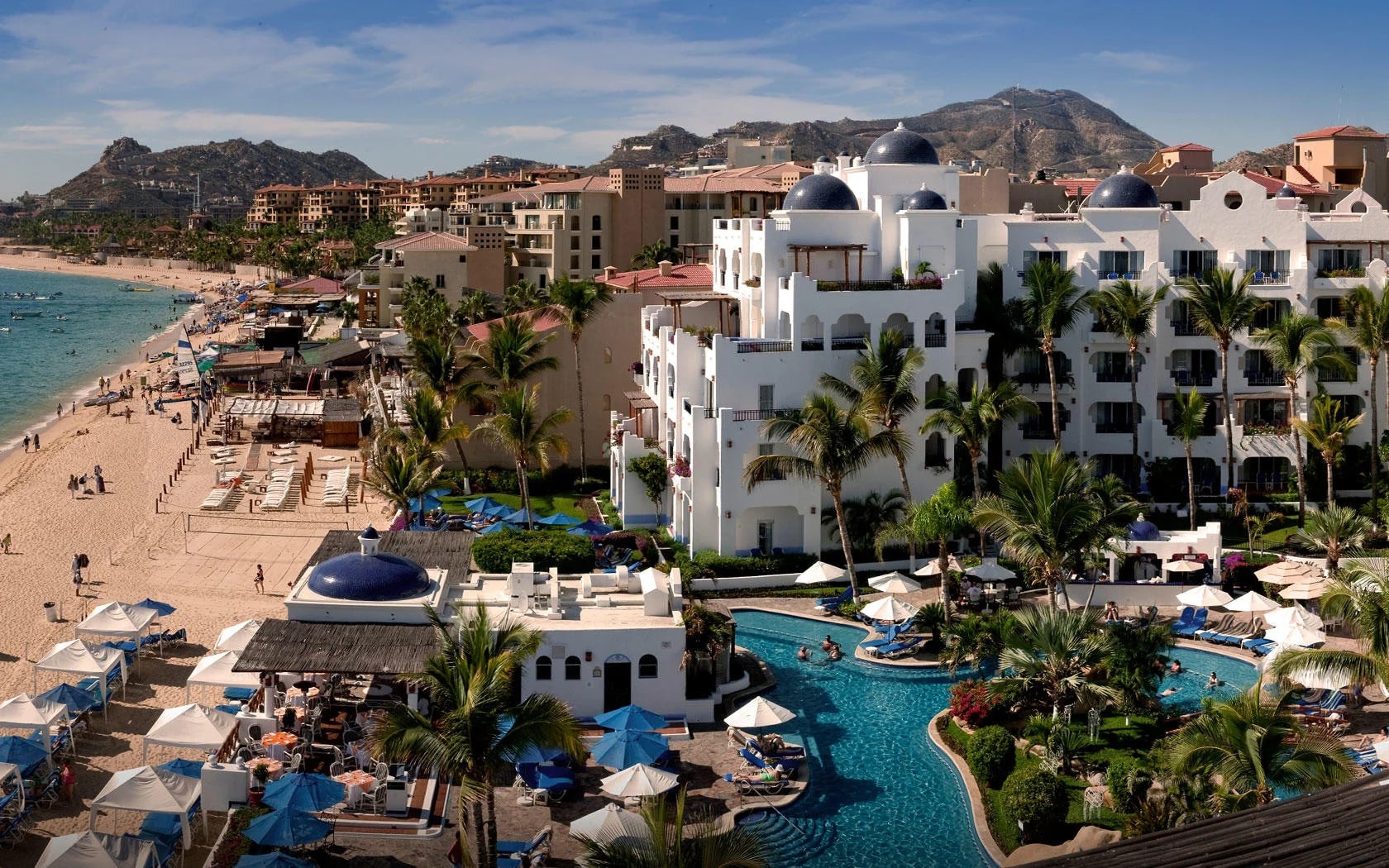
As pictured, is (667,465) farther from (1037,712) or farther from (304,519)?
(1037,712)

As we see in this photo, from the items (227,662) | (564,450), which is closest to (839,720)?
(227,662)

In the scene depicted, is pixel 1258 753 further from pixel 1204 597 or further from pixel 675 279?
pixel 675 279

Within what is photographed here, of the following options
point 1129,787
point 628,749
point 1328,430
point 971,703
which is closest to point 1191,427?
point 1328,430

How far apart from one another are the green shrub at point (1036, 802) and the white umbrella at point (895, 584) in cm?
1409

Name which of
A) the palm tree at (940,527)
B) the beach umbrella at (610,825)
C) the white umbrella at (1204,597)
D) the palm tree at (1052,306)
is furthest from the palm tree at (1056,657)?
the palm tree at (1052,306)

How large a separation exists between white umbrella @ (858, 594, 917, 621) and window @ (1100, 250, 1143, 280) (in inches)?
788

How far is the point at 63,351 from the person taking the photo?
143250 mm

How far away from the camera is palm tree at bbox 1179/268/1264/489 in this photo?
169 ft

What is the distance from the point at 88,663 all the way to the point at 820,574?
21.1 meters

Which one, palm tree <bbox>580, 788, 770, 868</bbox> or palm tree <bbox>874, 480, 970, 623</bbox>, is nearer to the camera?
palm tree <bbox>580, 788, 770, 868</bbox>

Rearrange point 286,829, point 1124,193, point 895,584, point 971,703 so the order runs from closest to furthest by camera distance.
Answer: point 286,829 < point 971,703 < point 895,584 < point 1124,193

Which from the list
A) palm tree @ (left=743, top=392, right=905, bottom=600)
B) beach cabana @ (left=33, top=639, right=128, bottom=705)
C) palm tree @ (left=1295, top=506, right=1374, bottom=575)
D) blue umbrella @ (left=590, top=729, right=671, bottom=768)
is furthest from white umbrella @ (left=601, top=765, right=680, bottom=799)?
palm tree @ (left=1295, top=506, right=1374, bottom=575)

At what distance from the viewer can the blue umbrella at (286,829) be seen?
2652 cm

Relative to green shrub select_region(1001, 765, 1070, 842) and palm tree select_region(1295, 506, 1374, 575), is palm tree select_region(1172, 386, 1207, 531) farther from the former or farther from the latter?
green shrub select_region(1001, 765, 1070, 842)
